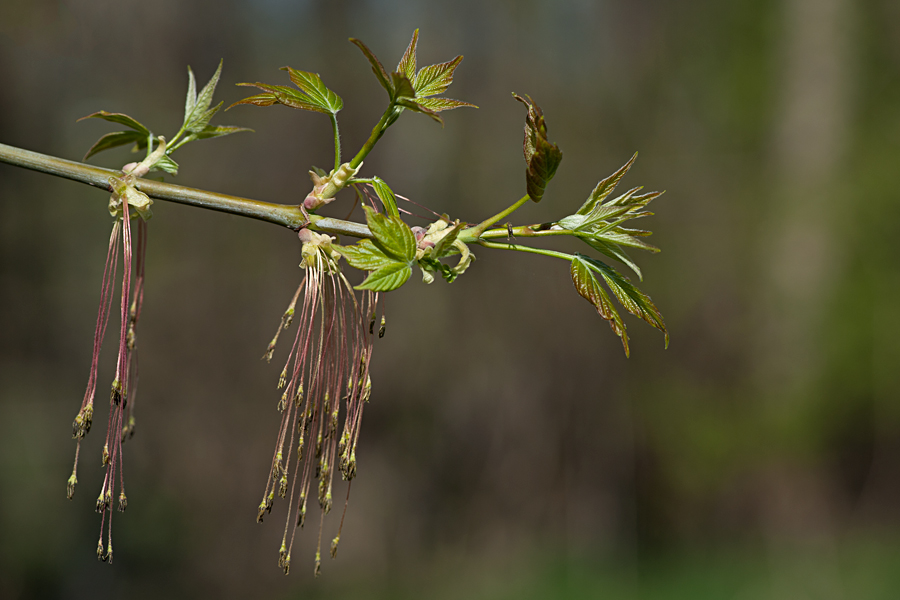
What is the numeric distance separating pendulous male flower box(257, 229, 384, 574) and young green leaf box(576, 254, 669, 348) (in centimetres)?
24

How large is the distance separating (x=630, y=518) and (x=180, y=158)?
384cm

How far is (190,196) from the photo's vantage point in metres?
0.58

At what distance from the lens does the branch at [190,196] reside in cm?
57

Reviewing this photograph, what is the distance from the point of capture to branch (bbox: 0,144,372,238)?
1.88 feet

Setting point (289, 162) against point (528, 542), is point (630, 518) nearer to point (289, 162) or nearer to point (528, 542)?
point (528, 542)

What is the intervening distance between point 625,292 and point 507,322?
3491 mm

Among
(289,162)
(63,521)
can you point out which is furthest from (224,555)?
(289,162)

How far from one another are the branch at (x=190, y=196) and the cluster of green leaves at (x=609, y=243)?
22 centimetres

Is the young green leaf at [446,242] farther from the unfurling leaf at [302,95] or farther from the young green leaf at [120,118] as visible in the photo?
the young green leaf at [120,118]

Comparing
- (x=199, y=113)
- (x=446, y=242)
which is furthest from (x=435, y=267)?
(x=199, y=113)

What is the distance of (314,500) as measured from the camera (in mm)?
3395

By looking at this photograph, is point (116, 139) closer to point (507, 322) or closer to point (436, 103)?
point (436, 103)

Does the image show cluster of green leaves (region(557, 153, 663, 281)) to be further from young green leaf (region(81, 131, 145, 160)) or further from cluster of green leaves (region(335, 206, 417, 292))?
young green leaf (region(81, 131, 145, 160))

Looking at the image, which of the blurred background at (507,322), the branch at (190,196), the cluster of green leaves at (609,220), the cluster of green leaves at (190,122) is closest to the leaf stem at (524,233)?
the cluster of green leaves at (609,220)
